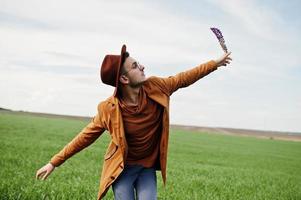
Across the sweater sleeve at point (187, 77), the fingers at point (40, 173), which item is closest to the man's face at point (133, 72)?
the sweater sleeve at point (187, 77)

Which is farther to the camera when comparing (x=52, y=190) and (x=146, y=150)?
(x=52, y=190)

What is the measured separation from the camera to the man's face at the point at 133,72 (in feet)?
17.3

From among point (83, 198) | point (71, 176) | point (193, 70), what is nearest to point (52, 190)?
point (83, 198)

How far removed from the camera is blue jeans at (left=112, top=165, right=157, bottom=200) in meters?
5.25

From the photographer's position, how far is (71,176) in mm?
12305

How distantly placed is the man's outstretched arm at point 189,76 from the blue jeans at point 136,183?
0.96 metres

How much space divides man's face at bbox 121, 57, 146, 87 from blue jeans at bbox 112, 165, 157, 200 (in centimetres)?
97

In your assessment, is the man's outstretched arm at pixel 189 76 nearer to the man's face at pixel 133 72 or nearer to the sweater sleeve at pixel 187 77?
the sweater sleeve at pixel 187 77

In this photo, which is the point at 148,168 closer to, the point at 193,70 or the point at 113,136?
the point at 113,136

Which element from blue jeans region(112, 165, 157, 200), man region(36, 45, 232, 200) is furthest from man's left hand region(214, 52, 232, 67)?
blue jeans region(112, 165, 157, 200)

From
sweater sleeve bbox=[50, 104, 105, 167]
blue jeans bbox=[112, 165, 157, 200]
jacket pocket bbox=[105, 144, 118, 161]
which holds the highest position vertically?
sweater sleeve bbox=[50, 104, 105, 167]

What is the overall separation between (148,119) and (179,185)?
23.5ft

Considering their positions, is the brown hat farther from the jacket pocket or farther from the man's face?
the jacket pocket

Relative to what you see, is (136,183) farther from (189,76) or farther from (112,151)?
(189,76)
